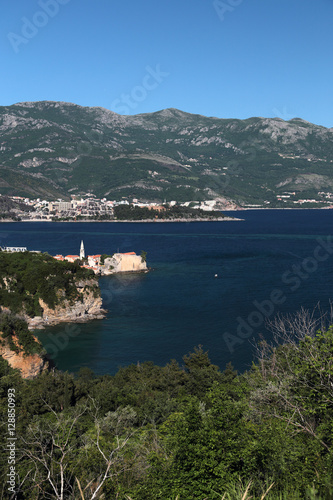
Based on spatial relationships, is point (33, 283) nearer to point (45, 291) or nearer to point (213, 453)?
point (45, 291)

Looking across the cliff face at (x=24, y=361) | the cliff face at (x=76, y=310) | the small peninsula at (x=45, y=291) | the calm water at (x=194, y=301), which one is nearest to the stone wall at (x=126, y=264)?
the calm water at (x=194, y=301)

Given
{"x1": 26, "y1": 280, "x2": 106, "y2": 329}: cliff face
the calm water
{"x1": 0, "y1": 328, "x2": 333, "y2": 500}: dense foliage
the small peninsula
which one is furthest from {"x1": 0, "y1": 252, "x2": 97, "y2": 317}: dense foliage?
{"x1": 0, "y1": 328, "x2": 333, "y2": 500}: dense foliage

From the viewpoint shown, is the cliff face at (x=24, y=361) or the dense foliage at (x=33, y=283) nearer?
the cliff face at (x=24, y=361)

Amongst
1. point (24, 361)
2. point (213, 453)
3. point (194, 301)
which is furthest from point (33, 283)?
point (213, 453)

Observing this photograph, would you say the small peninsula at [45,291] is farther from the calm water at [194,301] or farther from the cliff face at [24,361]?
the cliff face at [24,361]

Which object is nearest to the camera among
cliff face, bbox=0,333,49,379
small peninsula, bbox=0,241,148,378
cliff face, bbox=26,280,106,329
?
cliff face, bbox=0,333,49,379

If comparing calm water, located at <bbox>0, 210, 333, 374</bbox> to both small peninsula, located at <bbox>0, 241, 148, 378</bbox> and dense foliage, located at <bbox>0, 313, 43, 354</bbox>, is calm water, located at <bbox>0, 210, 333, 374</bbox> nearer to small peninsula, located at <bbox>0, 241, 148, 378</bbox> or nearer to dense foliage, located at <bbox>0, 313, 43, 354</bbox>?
small peninsula, located at <bbox>0, 241, 148, 378</bbox>
